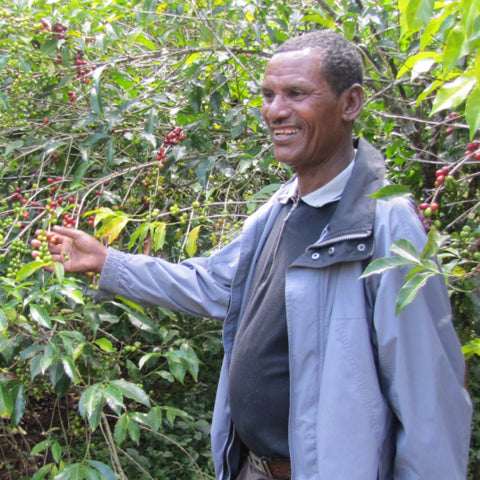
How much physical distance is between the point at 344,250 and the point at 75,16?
182 cm

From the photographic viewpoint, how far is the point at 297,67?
167cm

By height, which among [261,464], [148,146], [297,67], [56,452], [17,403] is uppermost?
[297,67]

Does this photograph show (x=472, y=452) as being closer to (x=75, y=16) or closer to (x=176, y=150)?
(x=176, y=150)

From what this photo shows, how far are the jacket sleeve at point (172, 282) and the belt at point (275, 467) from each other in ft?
1.58

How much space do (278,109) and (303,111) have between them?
0.24ft

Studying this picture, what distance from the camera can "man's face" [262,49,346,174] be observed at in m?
1.66

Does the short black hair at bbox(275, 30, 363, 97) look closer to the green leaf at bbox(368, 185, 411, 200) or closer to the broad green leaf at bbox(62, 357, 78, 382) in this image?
the green leaf at bbox(368, 185, 411, 200)

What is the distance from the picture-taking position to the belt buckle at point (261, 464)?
5.59 ft

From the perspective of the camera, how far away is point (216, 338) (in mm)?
3262

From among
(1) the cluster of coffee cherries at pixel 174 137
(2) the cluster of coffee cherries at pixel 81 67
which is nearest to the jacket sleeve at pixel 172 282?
(1) the cluster of coffee cherries at pixel 174 137

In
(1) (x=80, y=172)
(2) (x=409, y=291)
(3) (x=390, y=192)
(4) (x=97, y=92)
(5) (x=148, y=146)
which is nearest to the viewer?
(2) (x=409, y=291)

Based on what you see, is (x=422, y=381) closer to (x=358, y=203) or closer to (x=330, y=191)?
(x=358, y=203)

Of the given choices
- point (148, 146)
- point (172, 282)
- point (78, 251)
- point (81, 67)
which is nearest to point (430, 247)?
point (172, 282)

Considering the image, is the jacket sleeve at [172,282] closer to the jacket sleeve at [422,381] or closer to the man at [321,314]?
the man at [321,314]
